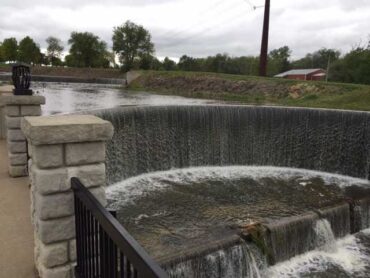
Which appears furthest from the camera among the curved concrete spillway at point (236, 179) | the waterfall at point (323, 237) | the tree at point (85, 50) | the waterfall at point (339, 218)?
the tree at point (85, 50)

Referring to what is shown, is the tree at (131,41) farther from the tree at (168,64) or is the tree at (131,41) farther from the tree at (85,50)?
the tree at (85,50)

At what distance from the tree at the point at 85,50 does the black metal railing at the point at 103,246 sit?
68197 mm

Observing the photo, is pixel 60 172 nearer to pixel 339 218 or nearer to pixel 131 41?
pixel 339 218

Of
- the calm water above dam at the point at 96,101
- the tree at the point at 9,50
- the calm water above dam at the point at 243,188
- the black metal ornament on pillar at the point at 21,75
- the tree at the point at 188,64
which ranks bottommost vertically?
the calm water above dam at the point at 243,188

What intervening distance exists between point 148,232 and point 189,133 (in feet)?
19.0

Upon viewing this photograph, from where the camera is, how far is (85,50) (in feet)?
220

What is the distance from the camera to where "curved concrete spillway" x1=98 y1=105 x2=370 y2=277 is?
6355 millimetres

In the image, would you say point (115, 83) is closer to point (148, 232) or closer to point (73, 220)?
point (148, 232)

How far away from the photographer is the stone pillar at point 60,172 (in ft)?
9.25

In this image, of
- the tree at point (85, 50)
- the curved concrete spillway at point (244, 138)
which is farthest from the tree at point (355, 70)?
the tree at point (85, 50)

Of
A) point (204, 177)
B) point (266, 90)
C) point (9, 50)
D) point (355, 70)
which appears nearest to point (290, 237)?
point (204, 177)

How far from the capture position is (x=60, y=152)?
2.88m

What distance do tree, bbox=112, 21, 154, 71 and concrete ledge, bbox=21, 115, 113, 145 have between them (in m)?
59.4

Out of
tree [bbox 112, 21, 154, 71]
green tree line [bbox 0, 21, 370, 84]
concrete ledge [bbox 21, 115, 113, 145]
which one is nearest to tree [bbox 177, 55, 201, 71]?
green tree line [bbox 0, 21, 370, 84]
